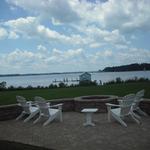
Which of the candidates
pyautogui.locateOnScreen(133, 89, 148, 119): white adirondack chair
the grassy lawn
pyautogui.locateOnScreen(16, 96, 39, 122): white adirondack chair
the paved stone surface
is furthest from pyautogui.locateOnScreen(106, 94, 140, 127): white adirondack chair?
the grassy lawn

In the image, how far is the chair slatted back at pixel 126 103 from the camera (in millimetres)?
8398

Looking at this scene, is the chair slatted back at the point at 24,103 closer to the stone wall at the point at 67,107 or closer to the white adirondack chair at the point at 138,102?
the stone wall at the point at 67,107

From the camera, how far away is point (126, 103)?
27.6ft

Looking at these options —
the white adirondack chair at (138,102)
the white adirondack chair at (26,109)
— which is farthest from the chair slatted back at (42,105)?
the white adirondack chair at (138,102)

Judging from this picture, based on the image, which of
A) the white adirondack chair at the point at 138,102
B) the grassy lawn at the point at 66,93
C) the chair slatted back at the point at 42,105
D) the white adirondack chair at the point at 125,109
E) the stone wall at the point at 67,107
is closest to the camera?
the white adirondack chair at the point at 125,109

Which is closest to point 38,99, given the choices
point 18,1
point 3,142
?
point 3,142

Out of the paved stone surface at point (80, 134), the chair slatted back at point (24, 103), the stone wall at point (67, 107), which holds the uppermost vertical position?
the chair slatted back at point (24, 103)

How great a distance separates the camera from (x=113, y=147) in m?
6.21

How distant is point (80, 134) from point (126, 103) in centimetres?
183

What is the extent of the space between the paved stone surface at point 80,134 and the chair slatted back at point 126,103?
41 centimetres

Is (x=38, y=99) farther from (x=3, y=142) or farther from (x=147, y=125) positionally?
(x=147, y=125)

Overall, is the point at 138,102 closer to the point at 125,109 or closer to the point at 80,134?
the point at 125,109

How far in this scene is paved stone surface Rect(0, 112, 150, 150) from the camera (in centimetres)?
641

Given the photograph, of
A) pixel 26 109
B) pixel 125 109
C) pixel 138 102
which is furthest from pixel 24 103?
pixel 138 102
